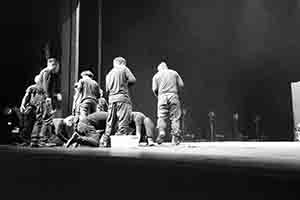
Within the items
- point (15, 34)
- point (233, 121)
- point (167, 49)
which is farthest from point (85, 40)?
point (233, 121)

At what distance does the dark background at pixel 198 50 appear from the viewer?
1072 centimetres

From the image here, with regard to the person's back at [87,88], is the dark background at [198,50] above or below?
above

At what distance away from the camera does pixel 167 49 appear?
11.8 meters

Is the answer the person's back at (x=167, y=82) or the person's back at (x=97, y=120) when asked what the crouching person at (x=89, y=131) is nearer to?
the person's back at (x=97, y=120)

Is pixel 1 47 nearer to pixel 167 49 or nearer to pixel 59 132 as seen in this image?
pixel 59 132

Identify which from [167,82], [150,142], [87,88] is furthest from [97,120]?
[167,82]

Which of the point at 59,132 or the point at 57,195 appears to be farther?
the point at 59,132

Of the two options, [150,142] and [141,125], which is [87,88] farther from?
[150,142]

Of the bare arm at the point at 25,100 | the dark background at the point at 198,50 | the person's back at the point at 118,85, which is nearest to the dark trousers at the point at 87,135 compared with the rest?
the person's back at the point at 118,85

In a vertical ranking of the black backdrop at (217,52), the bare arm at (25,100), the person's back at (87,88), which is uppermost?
the black backdrop at (217,52)

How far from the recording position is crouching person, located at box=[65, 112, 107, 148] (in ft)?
18.7

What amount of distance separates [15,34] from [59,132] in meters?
4.77

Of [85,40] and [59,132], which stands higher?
[85,40]

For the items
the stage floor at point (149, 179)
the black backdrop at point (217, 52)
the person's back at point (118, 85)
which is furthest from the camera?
the black backdrop at point (217, 52)
